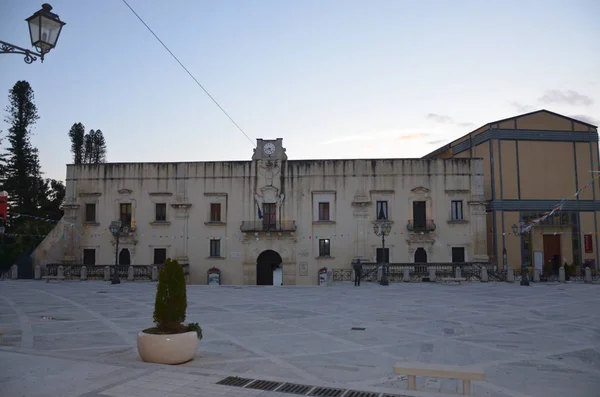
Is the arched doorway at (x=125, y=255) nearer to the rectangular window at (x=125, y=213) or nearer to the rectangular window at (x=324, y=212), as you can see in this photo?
the rectangular window at (x=125, y=213)

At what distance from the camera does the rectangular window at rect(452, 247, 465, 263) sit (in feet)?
109

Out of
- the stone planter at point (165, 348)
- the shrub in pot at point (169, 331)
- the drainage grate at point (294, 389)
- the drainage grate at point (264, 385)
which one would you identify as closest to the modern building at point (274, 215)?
the shrub in pot at point (169, 331)

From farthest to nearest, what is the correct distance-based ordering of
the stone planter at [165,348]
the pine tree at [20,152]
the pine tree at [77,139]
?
the pine tree at [77,139], the pine tree at [20,152], the stone planter at [165,348]

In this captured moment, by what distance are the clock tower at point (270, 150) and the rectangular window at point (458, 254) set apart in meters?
13.5

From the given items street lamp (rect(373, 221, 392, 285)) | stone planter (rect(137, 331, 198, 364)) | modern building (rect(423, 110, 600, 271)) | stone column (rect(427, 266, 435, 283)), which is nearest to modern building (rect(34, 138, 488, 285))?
street lamp (rect(373, 221, 392, 285))

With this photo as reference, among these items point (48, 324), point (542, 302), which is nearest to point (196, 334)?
point (48, 324)

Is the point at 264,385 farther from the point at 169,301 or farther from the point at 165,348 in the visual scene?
the point at 169,301

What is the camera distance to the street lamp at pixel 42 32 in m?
7.61

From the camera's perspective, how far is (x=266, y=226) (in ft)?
112

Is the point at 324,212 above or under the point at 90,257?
above

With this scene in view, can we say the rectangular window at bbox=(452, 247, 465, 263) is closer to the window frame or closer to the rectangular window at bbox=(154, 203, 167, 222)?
the window frame

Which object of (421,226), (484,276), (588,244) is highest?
(421,226)

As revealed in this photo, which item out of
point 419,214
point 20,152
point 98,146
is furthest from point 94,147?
point 419,214

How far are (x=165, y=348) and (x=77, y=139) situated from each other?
5810 cm
